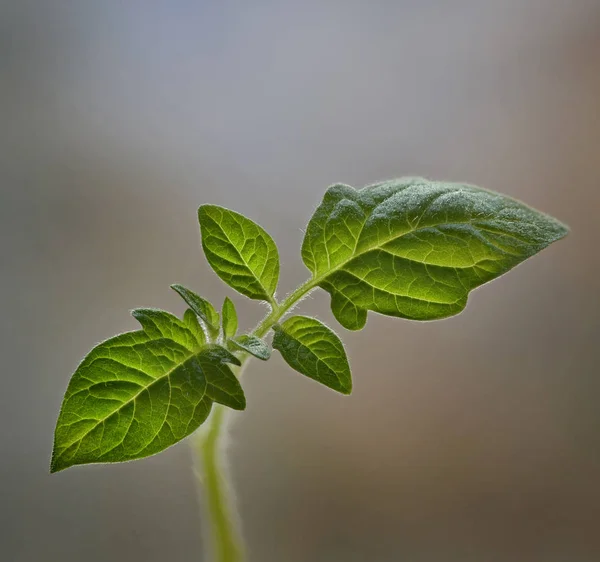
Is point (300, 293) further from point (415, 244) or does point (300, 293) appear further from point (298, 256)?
point (298, 256)

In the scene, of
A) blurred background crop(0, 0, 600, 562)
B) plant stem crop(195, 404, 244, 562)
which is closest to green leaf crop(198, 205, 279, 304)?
plant stem crop(195, 404, 244, 562)

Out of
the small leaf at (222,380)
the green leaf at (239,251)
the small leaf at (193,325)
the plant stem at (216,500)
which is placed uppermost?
the green leaf at (239,251)

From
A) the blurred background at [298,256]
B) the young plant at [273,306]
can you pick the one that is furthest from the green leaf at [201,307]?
the blurred background at [298,256]

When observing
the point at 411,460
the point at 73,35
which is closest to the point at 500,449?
the point at 411,460

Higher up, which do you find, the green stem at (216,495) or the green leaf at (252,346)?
the green leaf at (252,346)

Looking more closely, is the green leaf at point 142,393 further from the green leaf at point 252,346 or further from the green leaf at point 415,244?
the green leaf at point 415,244

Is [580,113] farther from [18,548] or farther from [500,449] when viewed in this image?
[18,548]

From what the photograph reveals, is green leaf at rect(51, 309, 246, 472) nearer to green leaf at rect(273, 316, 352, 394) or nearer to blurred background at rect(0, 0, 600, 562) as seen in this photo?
green leaf at rect(273, 316, 352, 394)

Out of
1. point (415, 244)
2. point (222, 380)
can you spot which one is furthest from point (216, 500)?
point (415, 244)
